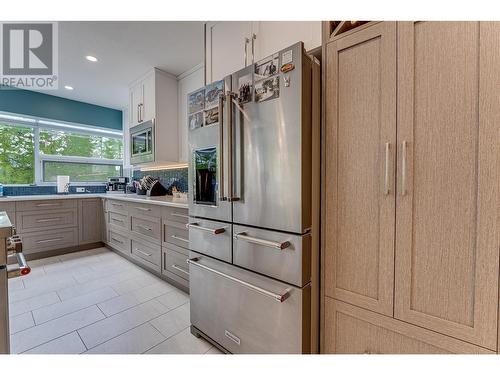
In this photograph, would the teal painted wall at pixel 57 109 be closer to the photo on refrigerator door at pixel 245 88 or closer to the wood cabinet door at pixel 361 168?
the photo on refrigerator door at pixel 245 88

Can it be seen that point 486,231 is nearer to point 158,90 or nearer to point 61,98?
point 158,90

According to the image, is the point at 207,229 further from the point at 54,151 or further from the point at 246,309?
the point at 54,151

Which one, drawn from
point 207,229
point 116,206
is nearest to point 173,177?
point 116,206

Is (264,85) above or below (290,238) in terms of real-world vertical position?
above

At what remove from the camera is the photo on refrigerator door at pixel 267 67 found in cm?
113

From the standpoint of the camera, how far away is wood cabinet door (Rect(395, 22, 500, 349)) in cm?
78

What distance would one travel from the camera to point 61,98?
3717 millimetres

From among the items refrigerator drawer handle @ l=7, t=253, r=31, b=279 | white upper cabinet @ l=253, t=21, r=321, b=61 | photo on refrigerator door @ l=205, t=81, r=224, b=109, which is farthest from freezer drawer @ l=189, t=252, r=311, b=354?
white upper cabinet @ l=253, t=21, r=321, b=61

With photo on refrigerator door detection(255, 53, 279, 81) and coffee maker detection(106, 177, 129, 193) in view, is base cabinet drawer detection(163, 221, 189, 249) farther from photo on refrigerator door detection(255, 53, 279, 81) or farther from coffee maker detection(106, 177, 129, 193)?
coffee maker detection(106, 177, 129, 193)

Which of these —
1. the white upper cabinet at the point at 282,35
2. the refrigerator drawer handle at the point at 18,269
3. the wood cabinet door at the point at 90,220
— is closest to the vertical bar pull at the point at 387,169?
the white upper cabinet at the point at 282,35

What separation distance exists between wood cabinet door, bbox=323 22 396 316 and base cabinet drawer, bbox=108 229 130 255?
9.11ft

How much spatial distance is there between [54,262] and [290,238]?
3500 mm

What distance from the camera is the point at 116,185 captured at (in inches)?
162
